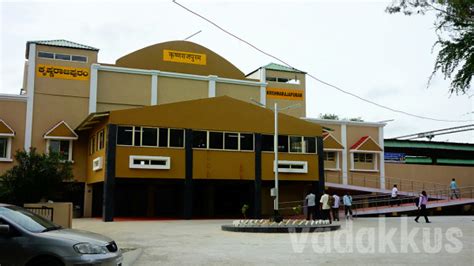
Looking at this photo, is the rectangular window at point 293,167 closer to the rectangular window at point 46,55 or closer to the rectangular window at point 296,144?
the rectangular window at point 296,144

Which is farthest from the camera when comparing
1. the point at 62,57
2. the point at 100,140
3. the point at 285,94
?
the point at 285,94

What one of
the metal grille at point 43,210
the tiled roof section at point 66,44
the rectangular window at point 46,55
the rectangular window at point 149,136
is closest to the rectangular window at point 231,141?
the rectangular window at point 149,136

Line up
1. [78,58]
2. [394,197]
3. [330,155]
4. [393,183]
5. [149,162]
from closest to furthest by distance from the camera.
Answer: [149,162]
[394,197]
[78,58]
[330,155]
[393,183]

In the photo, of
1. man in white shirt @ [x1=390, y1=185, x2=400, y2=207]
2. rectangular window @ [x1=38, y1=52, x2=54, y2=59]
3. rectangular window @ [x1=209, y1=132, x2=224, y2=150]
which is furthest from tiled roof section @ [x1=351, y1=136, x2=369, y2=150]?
rectangular window @ [x1=38, y1=52, x2=54, y2=59]

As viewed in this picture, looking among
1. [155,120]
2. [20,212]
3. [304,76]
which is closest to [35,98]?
[155,120]

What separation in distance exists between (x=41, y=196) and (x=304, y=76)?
100.0ft

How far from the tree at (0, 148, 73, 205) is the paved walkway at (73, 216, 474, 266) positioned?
204 inches

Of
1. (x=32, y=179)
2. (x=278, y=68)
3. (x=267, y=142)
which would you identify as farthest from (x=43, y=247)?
(x=278, y=68)

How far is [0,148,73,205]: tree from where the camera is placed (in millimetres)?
22969

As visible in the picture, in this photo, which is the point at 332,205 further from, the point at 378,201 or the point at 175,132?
the point at 175,132

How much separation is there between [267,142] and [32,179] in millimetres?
16343

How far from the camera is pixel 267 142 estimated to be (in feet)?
115

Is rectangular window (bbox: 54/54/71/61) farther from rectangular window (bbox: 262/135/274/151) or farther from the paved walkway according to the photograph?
the paved walkway

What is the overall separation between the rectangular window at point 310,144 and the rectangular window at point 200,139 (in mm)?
7398
